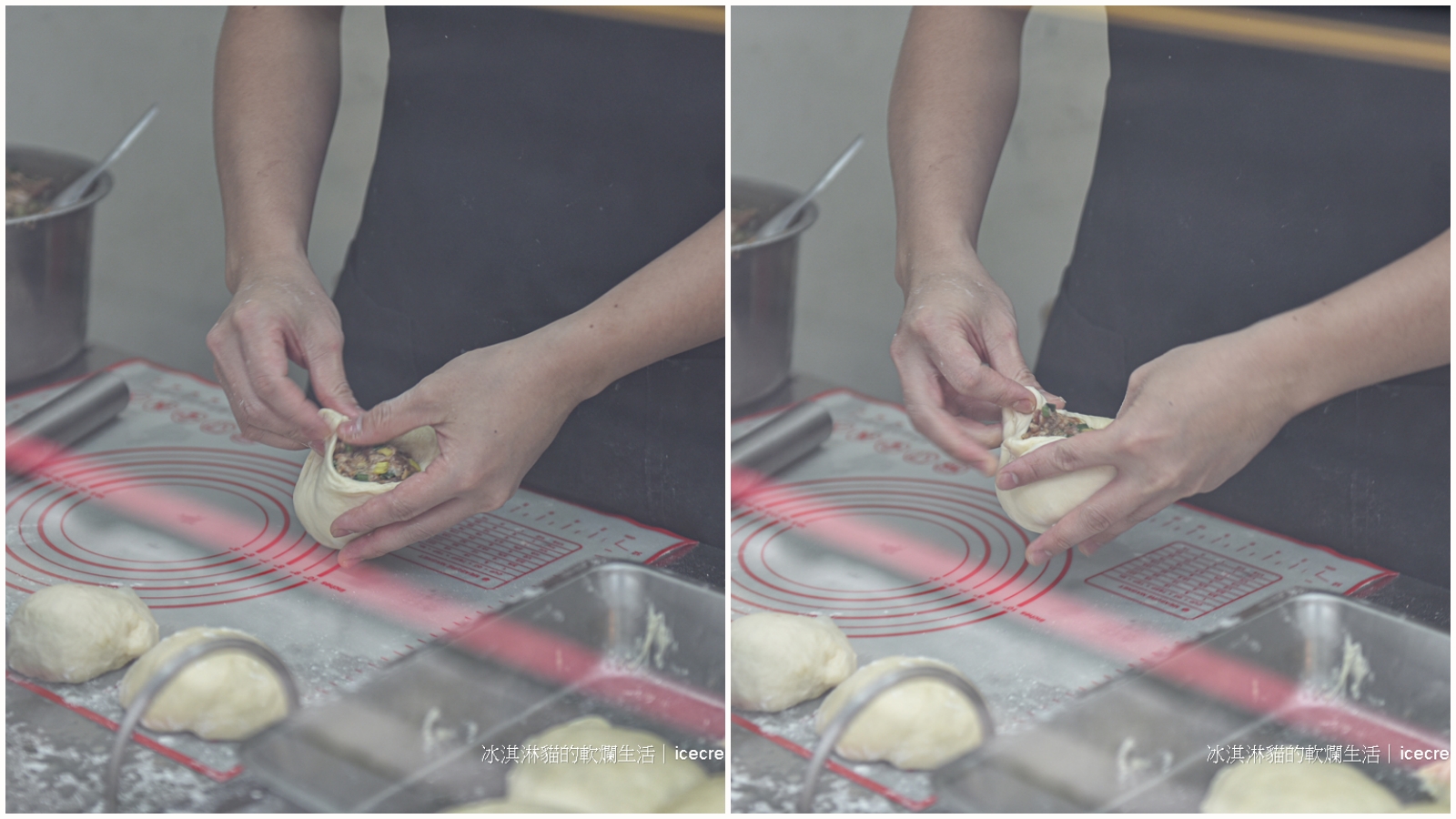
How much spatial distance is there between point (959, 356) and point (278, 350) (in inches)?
27.5

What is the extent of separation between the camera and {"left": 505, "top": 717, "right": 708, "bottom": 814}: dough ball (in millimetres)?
1151

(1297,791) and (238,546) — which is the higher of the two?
(238,546)

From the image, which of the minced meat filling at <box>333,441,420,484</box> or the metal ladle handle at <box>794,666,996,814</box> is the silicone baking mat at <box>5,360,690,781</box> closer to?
the minced meat filling at <box>333,441,420,484</box>

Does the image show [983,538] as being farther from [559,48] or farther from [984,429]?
[559,48]

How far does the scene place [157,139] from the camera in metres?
1.25

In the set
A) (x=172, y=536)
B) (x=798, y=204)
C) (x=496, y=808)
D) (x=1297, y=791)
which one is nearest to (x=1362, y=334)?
(x=1297, y=791)

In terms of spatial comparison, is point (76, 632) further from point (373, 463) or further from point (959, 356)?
point (959, 356)

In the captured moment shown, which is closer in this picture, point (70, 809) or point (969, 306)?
point (70, 809)

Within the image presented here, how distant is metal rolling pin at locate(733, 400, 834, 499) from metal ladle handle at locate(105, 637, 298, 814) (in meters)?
0.48

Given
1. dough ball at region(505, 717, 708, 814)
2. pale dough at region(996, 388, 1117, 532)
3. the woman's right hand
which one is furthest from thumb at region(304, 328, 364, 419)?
pale dough at region(996, 388, 1117, 532)

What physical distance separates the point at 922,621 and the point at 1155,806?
27 cm

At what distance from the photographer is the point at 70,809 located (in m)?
1.08

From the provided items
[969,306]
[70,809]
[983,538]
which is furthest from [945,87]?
[70,809]

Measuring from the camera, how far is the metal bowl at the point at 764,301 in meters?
1.24
